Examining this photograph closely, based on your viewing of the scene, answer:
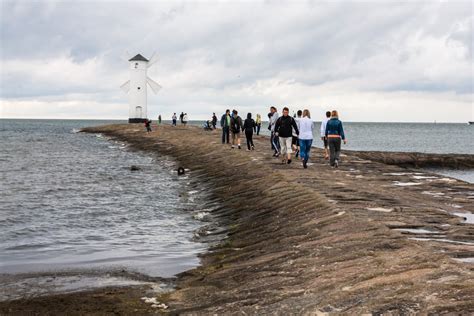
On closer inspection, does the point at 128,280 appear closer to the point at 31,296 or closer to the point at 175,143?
the point at 31,296

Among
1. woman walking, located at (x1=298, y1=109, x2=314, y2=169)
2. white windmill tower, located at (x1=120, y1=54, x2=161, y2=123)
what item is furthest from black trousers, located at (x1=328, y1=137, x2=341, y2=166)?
white windmill tower, located at (x1=120, y1=54, x2=161, y2=123)

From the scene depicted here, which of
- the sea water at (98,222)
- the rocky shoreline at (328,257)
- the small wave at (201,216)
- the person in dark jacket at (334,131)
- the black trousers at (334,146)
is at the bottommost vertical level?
the sea water at (98,222)

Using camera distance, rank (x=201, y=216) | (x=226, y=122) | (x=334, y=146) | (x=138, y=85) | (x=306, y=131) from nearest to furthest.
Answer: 1. (x=201, y=216)
2. (x=334, y=146)
3. (x=306, y=131)
4. (x=226, y=122)
5. (x=138, y=85)

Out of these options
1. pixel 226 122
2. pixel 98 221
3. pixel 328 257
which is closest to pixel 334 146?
pixel 98 221

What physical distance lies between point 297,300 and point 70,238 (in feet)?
28.3

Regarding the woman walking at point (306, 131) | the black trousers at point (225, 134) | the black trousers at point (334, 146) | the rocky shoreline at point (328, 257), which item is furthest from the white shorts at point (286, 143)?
the black trousers at point (225, 134)

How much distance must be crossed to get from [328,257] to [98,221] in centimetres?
985

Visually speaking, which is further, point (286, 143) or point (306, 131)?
point (286, 143)

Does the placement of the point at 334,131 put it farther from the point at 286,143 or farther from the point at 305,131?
the point at 286,143

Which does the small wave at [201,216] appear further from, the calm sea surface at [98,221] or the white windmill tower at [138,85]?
the white windmill tower at [138,85]

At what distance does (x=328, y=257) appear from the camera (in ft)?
29.2

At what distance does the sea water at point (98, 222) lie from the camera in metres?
11.7

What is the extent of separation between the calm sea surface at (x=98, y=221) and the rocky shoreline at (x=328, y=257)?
1160mm

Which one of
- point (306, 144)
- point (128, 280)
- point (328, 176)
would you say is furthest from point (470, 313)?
point (306, 144)
